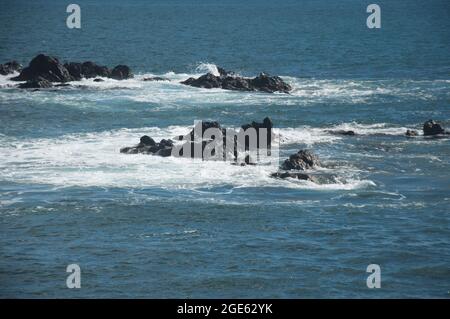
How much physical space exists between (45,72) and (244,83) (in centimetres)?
1858

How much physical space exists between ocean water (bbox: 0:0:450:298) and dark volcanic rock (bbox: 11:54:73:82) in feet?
12.2

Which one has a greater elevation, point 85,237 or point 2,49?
point 2,49

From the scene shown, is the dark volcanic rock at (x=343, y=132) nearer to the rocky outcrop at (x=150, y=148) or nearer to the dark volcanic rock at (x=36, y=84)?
the rocky outcrop at (x=150, y=148)

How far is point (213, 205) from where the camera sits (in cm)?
6003

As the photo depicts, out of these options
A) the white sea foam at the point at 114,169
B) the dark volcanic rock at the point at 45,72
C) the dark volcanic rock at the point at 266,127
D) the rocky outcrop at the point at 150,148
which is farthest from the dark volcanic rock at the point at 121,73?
the rocky outcrop at the point at 150,148

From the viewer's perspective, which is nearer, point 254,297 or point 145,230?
point 254,297

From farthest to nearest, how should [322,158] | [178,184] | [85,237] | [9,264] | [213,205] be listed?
[322,158] → [178,184] → [213,205] → [85,237] → [9,264]

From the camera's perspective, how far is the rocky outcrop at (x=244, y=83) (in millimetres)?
100312

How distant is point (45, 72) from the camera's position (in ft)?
331

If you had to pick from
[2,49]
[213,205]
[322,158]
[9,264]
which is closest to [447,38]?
[2,49]

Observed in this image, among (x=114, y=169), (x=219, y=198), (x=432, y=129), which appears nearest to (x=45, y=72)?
(x=114, y=169)
